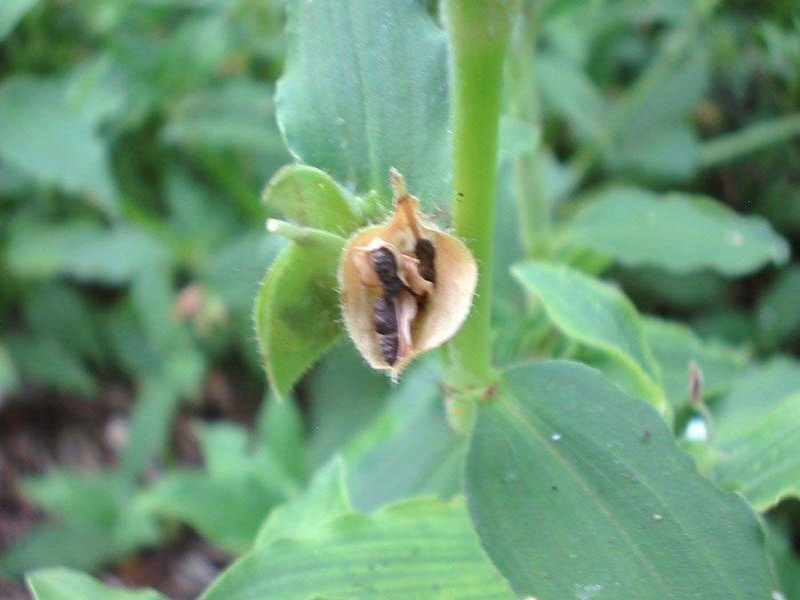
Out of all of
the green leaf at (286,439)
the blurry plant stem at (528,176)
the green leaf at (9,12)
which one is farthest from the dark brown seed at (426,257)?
the green leaf at (286,439)

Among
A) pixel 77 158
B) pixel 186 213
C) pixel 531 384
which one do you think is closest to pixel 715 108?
pixel 186 213

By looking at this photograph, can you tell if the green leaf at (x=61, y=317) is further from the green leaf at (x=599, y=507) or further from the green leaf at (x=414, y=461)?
the green leaf at (x=599, y=507)

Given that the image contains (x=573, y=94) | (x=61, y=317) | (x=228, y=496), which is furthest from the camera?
(x=61, y=317)

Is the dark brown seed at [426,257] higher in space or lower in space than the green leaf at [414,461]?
higher

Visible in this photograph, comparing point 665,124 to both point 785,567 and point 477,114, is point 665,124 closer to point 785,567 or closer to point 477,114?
point 785,567

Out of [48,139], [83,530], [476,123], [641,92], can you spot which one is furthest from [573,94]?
[83,530]

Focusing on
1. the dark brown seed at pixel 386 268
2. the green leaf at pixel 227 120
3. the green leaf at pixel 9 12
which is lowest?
the green leaf at pixel 227 120

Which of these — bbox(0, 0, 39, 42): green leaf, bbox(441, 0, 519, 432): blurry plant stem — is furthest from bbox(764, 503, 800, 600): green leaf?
bbox(0, 0, 39, 42): green leaf
